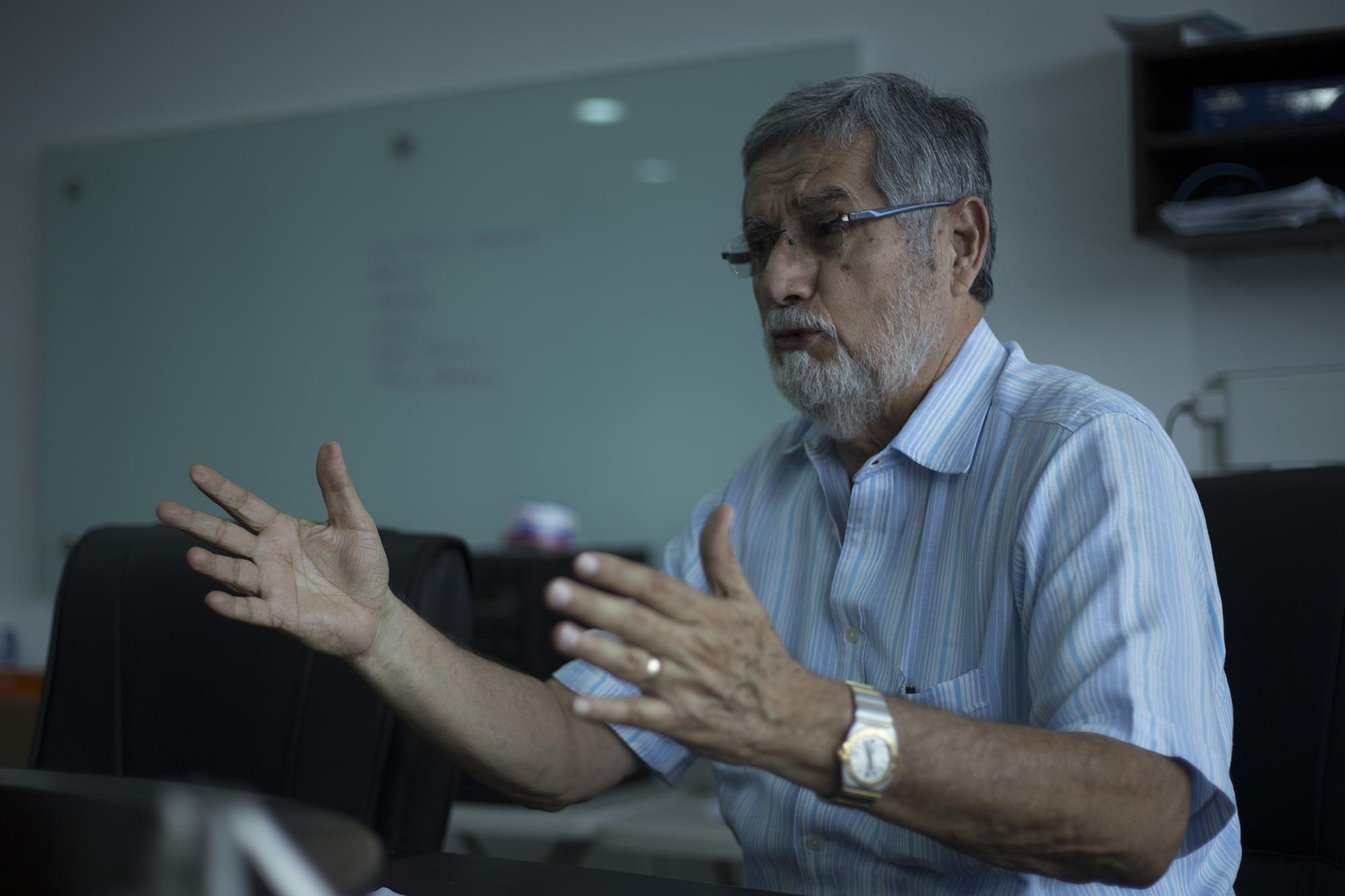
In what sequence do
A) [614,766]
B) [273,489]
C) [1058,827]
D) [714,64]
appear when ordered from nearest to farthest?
[1058,827], [614,766], [714,64], [273,489]

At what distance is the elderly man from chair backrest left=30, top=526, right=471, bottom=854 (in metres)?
0.08

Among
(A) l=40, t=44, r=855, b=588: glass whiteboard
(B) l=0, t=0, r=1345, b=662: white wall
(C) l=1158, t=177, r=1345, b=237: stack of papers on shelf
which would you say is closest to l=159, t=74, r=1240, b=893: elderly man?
(C) l=1158, t=177, r=1345, b=237: stack of papers on shelf

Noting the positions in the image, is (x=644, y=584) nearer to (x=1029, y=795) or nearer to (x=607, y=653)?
(x=607, y=653)

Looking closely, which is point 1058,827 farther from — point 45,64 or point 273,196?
point 45,64

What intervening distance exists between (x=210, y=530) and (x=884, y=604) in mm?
641

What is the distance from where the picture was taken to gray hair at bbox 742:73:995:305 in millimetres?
1382

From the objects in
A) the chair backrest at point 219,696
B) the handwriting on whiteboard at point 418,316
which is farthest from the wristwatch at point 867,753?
the handwriting on whiteboard at point 418,316

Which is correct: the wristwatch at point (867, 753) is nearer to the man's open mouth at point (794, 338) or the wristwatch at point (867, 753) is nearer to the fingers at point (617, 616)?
the fingers at point (617, 616)

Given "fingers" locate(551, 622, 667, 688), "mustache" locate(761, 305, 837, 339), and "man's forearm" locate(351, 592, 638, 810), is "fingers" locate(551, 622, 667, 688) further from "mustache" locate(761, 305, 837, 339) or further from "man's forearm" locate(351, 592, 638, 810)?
"mustache" locate(761, 305, 837, 339)

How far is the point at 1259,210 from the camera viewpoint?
2.31 m

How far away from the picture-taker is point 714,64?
10.1ft

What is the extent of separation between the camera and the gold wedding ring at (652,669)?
30.7 inches

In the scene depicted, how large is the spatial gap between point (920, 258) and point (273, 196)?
271 centimetres

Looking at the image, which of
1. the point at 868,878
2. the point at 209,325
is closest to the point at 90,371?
the point at 209,325
